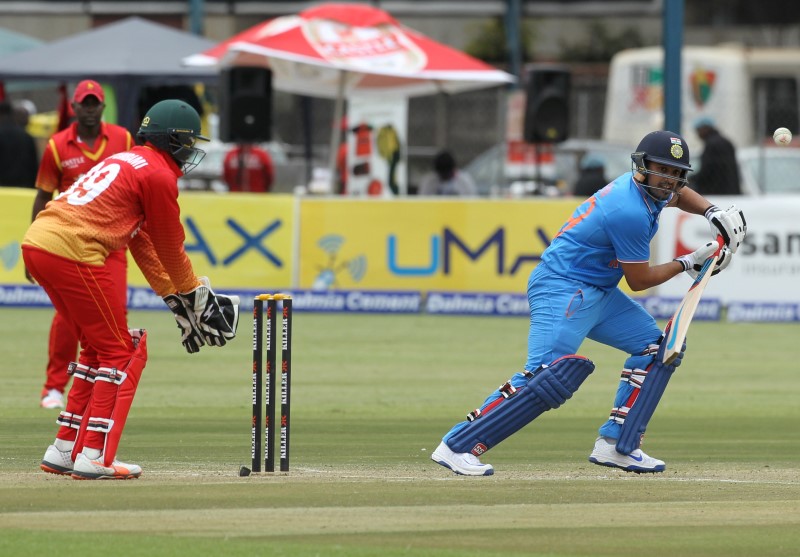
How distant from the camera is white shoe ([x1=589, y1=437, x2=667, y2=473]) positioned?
363 inches

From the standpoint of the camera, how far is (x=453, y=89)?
22797 mm

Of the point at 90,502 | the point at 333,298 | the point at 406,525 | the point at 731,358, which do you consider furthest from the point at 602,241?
the point at 333,298

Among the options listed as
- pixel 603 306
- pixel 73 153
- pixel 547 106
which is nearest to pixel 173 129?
pixel 603 306

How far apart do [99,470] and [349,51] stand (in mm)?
13356

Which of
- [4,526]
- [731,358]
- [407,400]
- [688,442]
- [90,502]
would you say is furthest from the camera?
[731,358]

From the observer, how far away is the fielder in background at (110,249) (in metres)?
8.32

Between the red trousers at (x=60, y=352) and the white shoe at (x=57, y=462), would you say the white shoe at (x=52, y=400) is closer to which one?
the red trousers at (x=60, y=352)

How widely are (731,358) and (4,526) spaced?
383 inches

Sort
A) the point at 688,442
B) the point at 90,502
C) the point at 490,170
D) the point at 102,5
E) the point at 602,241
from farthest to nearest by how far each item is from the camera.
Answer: the point at 102,5 → the point at 490,170 → the point at 688,442 → the point at 602,241 → the point at 90,502

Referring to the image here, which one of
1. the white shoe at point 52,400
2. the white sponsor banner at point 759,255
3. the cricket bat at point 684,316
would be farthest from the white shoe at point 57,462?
the white sponsor banner at point 759,255

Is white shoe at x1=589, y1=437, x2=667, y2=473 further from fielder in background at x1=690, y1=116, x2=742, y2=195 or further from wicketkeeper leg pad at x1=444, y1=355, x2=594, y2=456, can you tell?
fielder in background at x1=690, y1=116, x2=742, y2=195

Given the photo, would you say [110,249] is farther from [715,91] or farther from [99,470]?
[715,91]

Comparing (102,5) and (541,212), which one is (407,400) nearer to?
(541,212)

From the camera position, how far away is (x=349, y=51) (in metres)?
21.2
